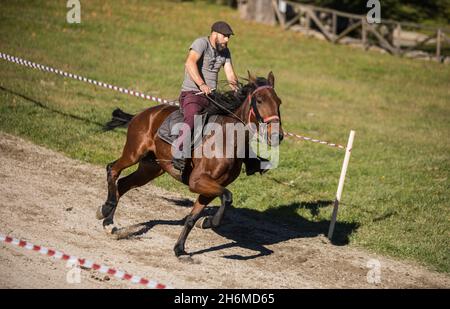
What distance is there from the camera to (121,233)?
35.6 feet

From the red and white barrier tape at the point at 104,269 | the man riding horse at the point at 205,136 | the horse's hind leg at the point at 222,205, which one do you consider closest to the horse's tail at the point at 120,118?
the man riding horse at the point at 205,136

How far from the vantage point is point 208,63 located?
10414 mm

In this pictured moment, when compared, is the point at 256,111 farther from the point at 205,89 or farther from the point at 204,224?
the point at 204,224

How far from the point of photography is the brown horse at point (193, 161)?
31.0ft

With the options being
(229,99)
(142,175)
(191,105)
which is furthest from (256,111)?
(142,175)

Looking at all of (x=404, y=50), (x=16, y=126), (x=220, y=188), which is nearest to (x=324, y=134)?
(x=16, y=126)

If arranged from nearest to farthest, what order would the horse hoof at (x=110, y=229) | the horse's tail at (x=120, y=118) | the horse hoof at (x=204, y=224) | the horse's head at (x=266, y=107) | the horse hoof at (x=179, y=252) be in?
the horse's head at (x=266, y=107) < the horse hoof at (x=179, y=252) < the horse hoof at (x=110, y=229) < the horse hoof at (x=204, y=224) < the horse's tail at (x=120, y=118)

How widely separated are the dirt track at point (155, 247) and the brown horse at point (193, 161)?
0.55 m

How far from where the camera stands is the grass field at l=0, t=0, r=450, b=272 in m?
13.6

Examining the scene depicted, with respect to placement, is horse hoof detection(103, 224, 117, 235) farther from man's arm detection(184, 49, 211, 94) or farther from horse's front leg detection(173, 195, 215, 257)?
man's arm detection(184, 49, 211, 94)

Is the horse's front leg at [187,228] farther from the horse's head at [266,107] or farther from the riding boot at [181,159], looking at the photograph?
the horse's head at [266,107]

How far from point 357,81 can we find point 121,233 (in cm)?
1764

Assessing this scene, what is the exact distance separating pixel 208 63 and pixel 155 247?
10.3ft
